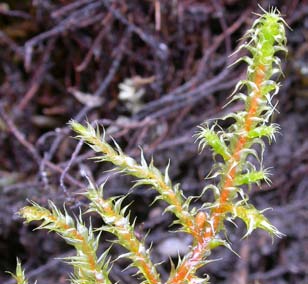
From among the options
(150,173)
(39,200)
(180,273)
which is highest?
(150,173)

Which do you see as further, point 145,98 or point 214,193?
point 145,98

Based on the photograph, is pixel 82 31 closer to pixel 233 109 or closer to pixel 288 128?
pixel 233 109

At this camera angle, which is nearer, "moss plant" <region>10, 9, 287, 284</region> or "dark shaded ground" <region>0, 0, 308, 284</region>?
"moss plant" <region>10, 9, 287, 284</region>

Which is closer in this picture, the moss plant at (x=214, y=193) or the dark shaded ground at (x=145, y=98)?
the moss plant at (x=214, y=193)

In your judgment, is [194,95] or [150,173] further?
[194,95]

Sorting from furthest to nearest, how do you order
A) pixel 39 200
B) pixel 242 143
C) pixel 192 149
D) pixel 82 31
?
pixel 82 31
pixel 192 149
pixel 39 200
pixel 242 143

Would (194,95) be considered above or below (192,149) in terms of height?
above

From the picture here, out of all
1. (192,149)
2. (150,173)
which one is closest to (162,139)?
(192,149)

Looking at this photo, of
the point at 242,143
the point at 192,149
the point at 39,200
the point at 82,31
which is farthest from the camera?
the point at 82,31
